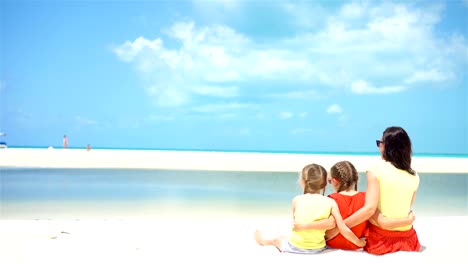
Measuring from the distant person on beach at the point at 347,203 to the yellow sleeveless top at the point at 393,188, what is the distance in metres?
0.07

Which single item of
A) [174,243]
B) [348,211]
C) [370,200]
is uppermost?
[370,200]

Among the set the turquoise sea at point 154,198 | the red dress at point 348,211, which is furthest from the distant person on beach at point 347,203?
the turquoise sea at point 154,198

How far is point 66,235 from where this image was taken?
16.5ft

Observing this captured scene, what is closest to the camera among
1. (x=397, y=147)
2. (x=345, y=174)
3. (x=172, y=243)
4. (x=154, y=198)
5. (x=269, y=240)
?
(x=397, y=147)

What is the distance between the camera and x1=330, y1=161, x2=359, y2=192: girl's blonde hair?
409 centimetres

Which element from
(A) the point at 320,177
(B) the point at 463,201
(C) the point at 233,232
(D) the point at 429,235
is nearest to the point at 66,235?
(C) the point at 233,232

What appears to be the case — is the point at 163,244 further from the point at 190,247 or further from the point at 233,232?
the point at 233,232

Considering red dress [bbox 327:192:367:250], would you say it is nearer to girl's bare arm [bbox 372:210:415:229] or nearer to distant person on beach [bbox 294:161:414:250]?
distant person on beach [bbox 294:161:414:250]

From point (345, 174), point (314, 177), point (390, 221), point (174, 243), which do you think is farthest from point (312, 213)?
point (174, 243)

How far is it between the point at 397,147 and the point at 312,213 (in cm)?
93

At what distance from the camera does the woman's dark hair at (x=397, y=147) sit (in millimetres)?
3885

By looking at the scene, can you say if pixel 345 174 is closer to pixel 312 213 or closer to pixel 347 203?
pixel 347 203

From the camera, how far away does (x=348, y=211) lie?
413 centimetres

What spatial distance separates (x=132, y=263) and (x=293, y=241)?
146 centimetres
